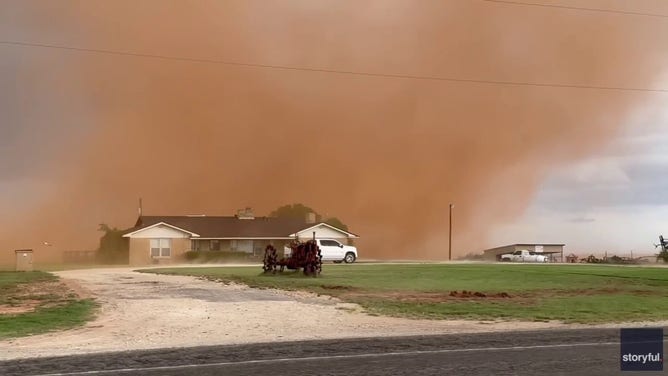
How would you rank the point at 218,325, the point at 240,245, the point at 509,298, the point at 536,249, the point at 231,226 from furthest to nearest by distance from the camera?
the point at 536,249, the point at 231,226, the point at 240,245, the point at 509,298, the point at 218,325

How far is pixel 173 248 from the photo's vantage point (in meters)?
54.5

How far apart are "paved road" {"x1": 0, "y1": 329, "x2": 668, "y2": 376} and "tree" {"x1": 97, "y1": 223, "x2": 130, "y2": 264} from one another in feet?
156

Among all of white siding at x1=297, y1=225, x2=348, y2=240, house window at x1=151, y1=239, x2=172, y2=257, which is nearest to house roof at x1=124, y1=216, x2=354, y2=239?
white siding at x1=297, y1=225, x2=348, y2=240

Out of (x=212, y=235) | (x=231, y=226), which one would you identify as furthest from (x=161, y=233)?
(x=231, y=226)

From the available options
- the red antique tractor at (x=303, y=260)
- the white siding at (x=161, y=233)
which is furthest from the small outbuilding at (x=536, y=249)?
the red antique tractor at (x=303, y=260)

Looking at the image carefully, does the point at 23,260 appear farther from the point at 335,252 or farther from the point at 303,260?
the point at 335,252

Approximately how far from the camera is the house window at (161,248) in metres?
53.8

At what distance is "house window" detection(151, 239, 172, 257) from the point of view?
5378 centimetres

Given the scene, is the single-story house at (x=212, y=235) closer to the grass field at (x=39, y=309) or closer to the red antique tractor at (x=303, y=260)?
the red antique tractor at (x=303, y=260)

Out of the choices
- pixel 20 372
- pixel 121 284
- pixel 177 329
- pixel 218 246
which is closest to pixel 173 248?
pixel 218 246

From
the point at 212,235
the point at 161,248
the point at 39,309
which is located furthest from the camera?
the point at 212,235

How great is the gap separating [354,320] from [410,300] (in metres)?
4.23

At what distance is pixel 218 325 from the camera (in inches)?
489

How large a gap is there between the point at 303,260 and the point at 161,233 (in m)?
30.1
